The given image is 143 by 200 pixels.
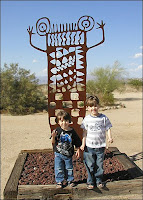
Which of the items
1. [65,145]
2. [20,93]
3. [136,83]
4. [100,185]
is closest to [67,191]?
[100,185]

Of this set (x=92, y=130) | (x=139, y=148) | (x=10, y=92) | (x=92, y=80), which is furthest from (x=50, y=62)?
(x=92, y=80)

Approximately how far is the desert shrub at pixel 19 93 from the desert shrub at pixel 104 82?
4.42 m

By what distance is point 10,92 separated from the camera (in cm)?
1383

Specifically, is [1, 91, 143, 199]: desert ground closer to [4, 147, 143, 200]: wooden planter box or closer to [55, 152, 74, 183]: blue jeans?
[4, 147, 143, 200]: wooden planter box

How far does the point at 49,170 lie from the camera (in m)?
4.20

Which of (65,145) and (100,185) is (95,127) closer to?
(65,145)

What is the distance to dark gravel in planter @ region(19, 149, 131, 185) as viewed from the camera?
380 cm

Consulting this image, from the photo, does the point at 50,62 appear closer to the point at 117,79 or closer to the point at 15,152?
the point at 15,152

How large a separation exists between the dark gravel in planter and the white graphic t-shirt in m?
0.82

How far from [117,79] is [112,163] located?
46.9 feet

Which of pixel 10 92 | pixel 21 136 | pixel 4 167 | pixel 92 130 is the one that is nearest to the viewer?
pixel 92 130

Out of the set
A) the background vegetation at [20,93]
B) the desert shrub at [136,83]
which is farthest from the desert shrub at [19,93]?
the desert shrub at [136,83]

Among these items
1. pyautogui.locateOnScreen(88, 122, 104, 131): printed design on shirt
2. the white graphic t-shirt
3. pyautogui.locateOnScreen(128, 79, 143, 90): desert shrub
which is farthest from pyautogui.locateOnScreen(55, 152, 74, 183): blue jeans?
pyautogui.locateOnScreen(128, 79, 143, 90): desert shrub

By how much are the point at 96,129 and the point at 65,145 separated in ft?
1.53
